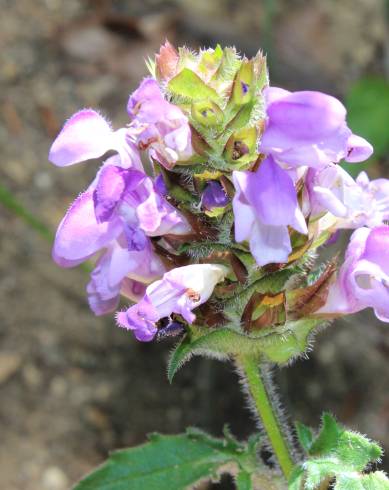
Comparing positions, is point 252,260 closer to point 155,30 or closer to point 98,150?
point 98,150

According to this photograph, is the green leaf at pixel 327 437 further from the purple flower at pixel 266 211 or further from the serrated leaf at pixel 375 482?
the purple flower at pixel 266 211

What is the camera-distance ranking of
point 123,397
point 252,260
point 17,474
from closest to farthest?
1. point 252,260
2. point 17,474
3. point 123,397

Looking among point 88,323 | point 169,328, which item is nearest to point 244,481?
point 169,328

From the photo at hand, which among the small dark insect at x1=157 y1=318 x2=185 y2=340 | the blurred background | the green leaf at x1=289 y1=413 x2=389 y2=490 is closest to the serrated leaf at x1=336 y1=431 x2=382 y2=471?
the green leaf at x1=289 y1=413 x2=389 y2=490

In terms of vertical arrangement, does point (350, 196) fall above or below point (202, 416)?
above

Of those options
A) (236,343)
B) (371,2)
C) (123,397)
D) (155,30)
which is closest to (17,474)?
(123,397)

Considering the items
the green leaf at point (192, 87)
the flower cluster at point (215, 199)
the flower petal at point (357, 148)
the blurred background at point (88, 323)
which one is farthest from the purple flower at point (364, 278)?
the blurred background at point (88, 323)

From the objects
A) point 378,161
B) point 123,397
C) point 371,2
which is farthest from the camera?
point 371,2

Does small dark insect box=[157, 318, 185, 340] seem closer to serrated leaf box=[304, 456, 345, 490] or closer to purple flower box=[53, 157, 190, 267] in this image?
purple flower box=[53, 157, 190, 267]
